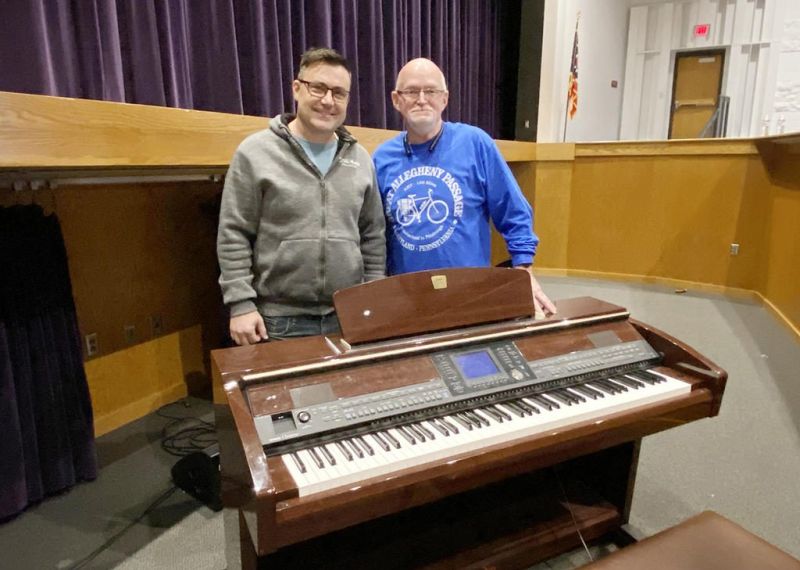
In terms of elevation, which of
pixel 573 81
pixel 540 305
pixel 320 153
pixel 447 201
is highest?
pixel 573 81

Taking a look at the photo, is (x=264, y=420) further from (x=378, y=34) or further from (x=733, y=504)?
(x=378, y=34)

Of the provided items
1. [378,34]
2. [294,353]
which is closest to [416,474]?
[294,353]

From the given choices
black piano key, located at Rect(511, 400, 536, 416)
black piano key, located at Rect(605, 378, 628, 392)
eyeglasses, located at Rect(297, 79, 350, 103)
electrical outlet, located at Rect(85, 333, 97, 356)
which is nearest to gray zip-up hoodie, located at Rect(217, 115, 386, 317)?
eyeglasses, located at Rect(297, 79, 350, 103)

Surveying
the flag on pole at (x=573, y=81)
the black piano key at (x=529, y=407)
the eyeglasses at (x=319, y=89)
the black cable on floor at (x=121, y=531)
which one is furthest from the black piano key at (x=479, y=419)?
the flag on pole at (x=573, y=81)

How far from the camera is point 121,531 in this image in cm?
Result: 183

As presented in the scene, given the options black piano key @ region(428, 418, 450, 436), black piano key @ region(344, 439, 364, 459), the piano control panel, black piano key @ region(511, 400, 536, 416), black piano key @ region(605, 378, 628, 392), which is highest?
the piano control panel

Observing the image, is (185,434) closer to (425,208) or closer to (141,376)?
(141,376)

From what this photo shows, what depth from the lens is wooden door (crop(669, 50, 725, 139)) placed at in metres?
7.32

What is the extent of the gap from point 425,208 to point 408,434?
87 centimetres

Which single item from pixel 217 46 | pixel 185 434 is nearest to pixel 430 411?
pixel 185 434

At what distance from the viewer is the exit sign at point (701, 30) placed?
7.17 m

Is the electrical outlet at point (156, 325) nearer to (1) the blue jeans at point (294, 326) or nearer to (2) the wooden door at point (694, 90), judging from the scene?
(1) the blue jeans at point (294, 326)

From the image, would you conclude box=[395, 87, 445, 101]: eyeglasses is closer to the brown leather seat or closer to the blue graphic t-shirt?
the blue graphic t-shirt

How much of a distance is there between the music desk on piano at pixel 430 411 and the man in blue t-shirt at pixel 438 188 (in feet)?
1.24
